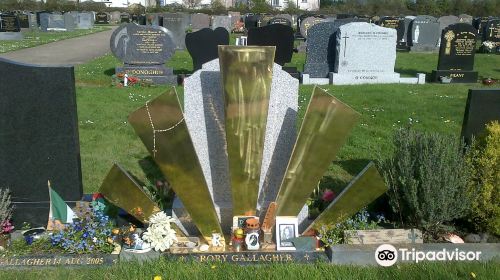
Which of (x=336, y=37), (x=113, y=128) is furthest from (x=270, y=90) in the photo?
(x=336, y=37)

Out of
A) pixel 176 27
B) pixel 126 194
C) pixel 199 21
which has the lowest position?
pixel 126 194

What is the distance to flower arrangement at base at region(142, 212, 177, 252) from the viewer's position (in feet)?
13.6

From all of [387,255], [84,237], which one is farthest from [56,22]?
[387,255]

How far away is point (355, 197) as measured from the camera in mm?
4527

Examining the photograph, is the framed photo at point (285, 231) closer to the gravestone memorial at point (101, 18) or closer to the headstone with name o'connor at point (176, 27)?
the headstone with name o'connor at point (176, 27)

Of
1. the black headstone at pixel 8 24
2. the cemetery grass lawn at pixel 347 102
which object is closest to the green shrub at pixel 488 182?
the cemetery grass lawn at pixel 347 102

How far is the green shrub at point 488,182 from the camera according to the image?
14.9 ft

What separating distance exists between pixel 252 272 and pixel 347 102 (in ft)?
25.7

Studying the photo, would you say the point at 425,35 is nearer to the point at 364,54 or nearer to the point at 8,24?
the point at 364,54

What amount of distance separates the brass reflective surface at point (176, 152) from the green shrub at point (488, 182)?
2.54 metres

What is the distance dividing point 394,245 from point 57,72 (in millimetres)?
3556

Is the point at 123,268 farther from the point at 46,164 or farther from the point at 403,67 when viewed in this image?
the point at 403,67

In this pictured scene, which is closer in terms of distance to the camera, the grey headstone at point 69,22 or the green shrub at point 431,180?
the green shrub at point 431,180

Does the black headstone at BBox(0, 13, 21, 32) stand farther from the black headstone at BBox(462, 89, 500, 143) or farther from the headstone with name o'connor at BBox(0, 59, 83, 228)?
the black headstone at BBox(462, 89, 500, 143)
